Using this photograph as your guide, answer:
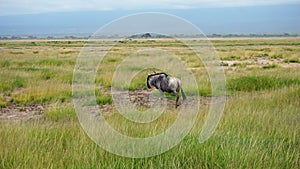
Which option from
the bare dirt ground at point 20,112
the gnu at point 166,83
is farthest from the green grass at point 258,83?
the bare dirt ground at point 20,112

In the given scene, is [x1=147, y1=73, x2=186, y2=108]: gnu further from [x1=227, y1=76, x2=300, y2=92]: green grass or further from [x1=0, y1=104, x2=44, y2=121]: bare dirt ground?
[x1=227, y1=76, x2=300, y2=92]: green grass

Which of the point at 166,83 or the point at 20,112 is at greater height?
the point at 166,83

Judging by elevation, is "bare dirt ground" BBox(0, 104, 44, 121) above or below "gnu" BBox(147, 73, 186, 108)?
below

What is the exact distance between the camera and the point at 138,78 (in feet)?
→ 40.3

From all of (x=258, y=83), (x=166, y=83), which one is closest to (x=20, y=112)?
(x=166, y=83)

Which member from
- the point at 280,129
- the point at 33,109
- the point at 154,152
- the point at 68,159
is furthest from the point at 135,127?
the point at 33,109

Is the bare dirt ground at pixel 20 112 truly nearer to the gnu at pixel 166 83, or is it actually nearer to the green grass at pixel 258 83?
the gnu at pixel 166 83

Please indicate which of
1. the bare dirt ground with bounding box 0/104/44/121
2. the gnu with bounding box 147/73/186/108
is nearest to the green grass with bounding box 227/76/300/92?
the gnu with bounding box 147/73/186/108

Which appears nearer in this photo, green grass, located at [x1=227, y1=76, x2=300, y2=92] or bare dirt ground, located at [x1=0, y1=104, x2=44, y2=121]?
bare dirt ground, located at [x1=0, y1=104, x2=44, y2=121]

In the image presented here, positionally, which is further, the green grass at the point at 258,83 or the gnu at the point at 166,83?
the green grass at the point at 258,83

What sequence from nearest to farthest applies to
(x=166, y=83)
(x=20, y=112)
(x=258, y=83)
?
1. (x=166, y=83)
2. (x=20, y=112)
3. (x=258, y=83)

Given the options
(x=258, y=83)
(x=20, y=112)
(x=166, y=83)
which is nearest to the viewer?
(x=166, y=83)

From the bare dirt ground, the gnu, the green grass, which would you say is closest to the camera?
the bare dirt ground

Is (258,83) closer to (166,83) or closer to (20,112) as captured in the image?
(166,83)
